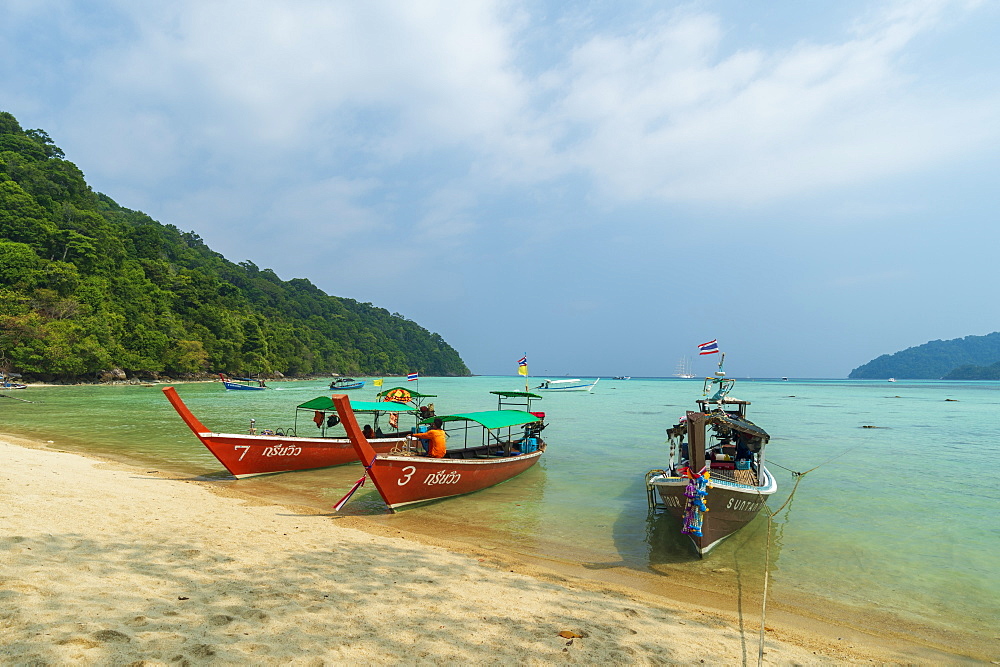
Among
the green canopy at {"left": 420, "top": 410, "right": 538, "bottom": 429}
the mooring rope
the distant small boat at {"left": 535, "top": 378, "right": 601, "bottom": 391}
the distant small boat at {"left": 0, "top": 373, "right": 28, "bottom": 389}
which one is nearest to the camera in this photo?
the mooring rope

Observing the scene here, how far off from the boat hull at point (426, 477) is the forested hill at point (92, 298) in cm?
6395

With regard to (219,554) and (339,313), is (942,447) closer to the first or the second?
(219,554)

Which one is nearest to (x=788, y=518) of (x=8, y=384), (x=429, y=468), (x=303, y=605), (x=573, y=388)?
(x=429, y=468)

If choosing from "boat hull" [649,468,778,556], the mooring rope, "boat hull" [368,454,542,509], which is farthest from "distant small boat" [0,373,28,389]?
the mooring rope

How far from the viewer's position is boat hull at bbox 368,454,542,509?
11.5 m

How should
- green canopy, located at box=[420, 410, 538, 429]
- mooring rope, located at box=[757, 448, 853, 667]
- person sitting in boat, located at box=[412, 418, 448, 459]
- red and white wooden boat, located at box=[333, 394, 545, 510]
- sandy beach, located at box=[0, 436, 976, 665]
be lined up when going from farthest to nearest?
1. green canopy, located at box=[420, 410, 538, 429]
2. person sitting in boat, located at box=[412, 418, 448, 459]
3. red and white wooden boat, located at box=[333, 394, 545, 510]
4. mooring rope, located at box=[757, 448, 853, 667]
5. sandy beach, located at box=[0, 436, 976, 665]

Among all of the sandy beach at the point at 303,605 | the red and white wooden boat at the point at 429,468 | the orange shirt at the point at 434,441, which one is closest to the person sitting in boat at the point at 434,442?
the orange shirt at the point at 434,441

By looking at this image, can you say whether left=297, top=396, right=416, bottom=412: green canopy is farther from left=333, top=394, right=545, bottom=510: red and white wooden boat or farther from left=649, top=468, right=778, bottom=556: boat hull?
left=649, top=468, right=778, bottom=556: boat hull

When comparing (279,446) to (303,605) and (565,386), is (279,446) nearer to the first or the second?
(303,605)

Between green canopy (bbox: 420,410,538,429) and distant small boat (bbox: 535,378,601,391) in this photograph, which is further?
distant small boat (bbox: 535,378,601,391)

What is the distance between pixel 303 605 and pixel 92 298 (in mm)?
79306

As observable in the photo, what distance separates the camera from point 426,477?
486 inches

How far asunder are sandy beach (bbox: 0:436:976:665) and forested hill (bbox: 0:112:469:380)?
63.6m

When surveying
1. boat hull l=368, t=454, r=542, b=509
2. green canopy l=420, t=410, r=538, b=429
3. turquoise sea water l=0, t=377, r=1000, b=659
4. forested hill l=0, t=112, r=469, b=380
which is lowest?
turquoise sea water l=0, t=377, r=1000, b=659
